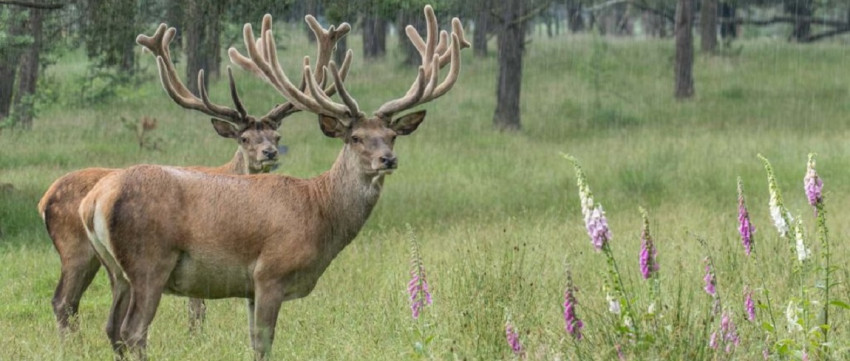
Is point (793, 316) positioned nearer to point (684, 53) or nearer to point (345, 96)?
point (345, 96)

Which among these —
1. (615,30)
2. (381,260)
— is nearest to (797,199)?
(381,260)

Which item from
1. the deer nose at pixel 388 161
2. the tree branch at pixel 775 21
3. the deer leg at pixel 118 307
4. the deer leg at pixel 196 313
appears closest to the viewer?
the deer leg at pixel 118 307

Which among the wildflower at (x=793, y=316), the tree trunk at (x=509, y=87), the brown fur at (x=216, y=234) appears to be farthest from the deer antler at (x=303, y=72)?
the tree trunk at (x=509, y=87)

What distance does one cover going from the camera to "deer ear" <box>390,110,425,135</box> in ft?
25.0

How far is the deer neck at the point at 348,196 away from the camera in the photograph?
712cm

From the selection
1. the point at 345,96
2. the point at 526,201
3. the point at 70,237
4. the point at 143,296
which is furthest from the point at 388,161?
the point at 526,201

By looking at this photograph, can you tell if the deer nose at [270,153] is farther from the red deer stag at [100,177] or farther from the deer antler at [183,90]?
the deer antler at [183,90]

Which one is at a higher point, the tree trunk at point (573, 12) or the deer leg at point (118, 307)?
the deer leg at point (118, 307)

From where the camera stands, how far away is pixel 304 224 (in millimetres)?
6891

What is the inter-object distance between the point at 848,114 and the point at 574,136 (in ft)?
19.9

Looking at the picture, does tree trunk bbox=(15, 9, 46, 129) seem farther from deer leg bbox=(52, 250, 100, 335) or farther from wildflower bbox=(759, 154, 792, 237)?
wildflower bbox=(759, 154, 792, 237)

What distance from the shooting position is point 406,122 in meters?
7.66

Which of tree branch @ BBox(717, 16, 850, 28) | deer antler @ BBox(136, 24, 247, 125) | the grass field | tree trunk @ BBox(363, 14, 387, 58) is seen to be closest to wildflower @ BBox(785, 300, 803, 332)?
the grass field

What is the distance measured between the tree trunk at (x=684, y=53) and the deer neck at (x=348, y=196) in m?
20.4
